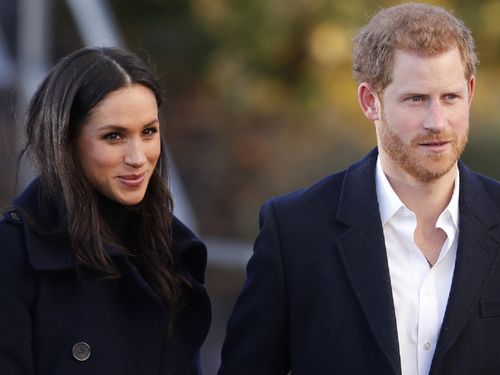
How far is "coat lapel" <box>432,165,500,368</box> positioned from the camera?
357 cm

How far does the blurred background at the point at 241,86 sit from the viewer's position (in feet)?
29.9

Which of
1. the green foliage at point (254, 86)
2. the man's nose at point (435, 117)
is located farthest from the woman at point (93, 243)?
the green foliage at point (254, 86)

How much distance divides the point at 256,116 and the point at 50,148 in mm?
6824

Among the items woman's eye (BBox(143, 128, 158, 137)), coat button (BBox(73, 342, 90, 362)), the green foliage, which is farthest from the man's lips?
the green foliage

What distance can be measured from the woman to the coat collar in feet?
1.92

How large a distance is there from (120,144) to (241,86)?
22.8ft

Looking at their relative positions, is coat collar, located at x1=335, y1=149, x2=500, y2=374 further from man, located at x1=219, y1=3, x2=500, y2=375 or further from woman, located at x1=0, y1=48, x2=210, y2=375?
woman, located at x1=0, y1=48, x2=210, y2=375

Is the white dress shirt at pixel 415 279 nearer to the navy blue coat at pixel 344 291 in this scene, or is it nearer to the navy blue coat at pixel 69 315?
the navy blue coat at pixel 344 291

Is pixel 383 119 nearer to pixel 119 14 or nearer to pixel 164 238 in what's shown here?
pixel 164 238

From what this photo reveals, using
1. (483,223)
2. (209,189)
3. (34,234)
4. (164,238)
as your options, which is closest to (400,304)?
(483,223)

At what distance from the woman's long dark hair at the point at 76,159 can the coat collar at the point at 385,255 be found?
1.95 feet

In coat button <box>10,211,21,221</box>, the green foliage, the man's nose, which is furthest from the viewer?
the green foliage

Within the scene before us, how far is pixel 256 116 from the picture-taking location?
10.5 meters

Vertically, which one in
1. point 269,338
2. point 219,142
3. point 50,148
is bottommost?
point 269,338
